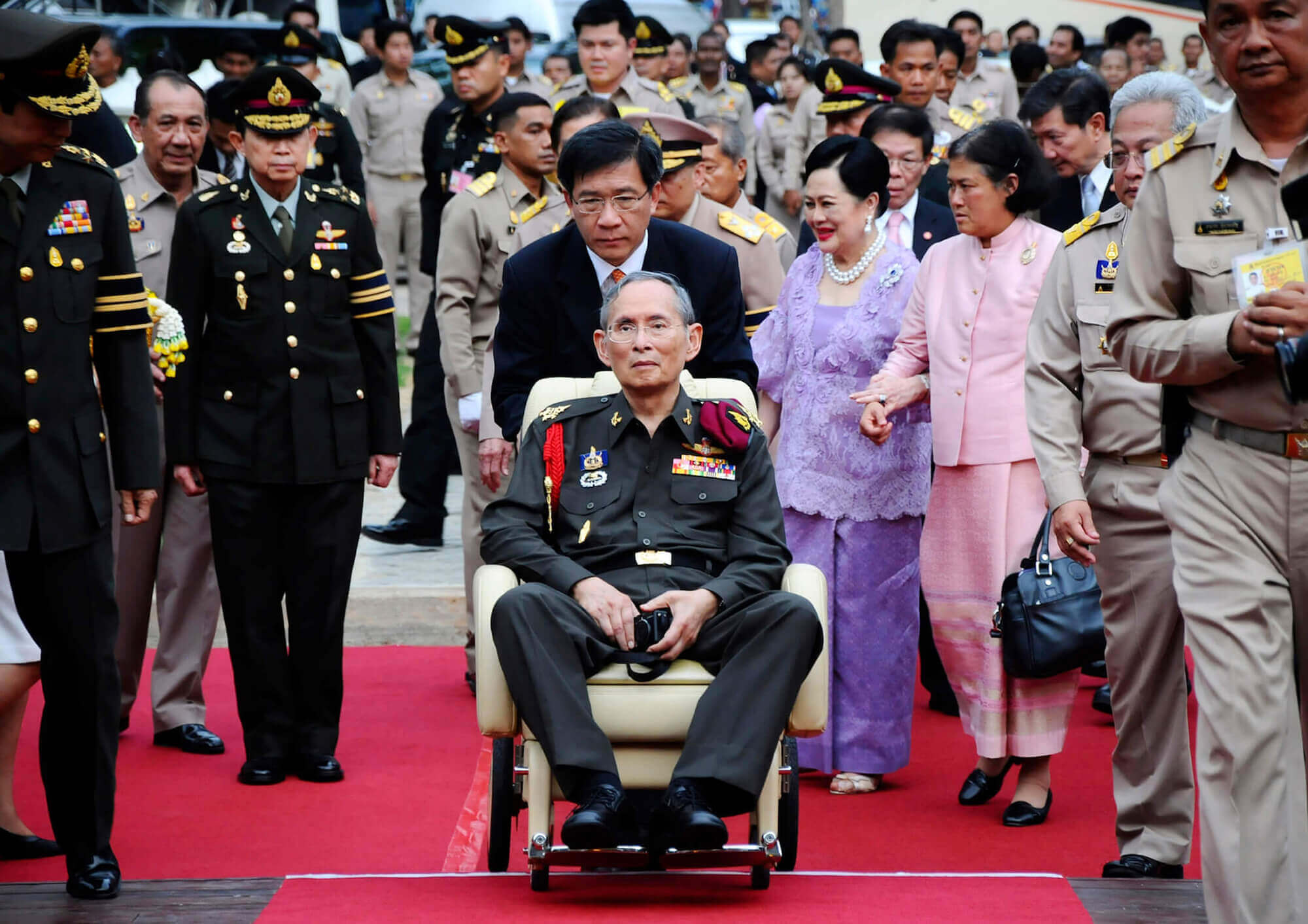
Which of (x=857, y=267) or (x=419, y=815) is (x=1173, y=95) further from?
(x=419, y=815)

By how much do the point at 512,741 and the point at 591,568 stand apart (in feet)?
1.53

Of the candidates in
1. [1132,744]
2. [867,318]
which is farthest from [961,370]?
[1132,744]

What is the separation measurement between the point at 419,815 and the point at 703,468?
143 centimetres

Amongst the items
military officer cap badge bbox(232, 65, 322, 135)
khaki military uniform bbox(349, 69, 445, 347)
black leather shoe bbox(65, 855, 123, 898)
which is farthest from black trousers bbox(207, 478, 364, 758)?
khaki military uniform bbox(349, 69, 445, 347)

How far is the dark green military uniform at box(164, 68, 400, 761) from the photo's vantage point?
211 inches

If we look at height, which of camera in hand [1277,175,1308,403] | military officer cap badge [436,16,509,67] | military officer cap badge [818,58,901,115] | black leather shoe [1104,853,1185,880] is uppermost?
military officer cap badge [436,16,509,67]

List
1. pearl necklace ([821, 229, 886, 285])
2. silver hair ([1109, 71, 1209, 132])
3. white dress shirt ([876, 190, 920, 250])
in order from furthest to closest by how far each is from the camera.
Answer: white dress shirt ([876, 190, 920, 250]) → pearl necklace ([821, 229, 886, 285]) → silver hair ([1109, 71, 1209, 132])

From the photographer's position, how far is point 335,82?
13773mm

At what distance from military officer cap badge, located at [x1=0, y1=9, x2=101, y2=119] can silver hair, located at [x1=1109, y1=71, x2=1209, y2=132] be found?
2488mm

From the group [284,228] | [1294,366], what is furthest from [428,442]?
[1294,366]

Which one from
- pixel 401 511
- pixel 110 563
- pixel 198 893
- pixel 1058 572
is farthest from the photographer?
pixel 401 511

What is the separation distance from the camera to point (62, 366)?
4.09 m

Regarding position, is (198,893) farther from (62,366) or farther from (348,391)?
(348,391)

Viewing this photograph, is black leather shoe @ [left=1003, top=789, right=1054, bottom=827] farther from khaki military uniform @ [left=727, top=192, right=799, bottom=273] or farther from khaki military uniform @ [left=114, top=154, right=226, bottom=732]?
khaki military uniform @ [left=114, top=154, right=226, bottom=732]
